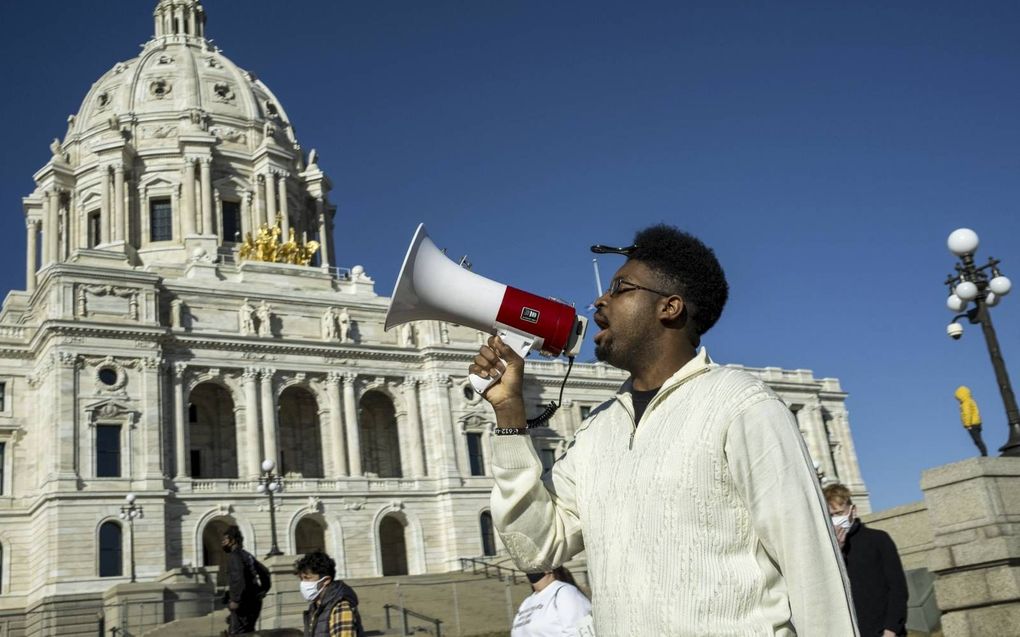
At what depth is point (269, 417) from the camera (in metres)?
45.4

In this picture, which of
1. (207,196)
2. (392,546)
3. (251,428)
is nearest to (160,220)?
(207,196)

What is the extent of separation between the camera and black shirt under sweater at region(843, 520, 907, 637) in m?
7.98

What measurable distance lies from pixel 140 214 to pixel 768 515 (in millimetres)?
58214

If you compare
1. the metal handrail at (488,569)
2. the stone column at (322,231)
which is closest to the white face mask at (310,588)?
the metal handrail at (488,569)

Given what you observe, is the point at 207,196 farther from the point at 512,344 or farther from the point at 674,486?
the point at 674,486

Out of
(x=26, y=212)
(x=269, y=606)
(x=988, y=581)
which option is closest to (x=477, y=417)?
(x=269, y=606)

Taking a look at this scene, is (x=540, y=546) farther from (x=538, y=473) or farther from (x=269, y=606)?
(x=269, y=606)

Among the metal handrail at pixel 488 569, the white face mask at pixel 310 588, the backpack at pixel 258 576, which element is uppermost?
the metal handrail at pixel 488 569

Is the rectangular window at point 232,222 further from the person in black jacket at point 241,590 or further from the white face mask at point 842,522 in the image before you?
the white face mask at point 842,522

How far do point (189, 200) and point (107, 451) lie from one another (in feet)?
64.8

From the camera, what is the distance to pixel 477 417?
49.8 m

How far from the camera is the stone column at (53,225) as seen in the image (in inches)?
2304

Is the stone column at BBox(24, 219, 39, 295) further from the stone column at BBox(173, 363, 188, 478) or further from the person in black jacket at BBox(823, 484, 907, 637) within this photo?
the person in black jacket at BBox(823, 484, 907, 637)

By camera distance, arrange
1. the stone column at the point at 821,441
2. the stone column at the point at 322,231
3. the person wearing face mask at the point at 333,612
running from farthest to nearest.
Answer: the stone column at the point at 821,441, the stone column at the point at 322,231, the person wearing face mask at the point at 333,612
